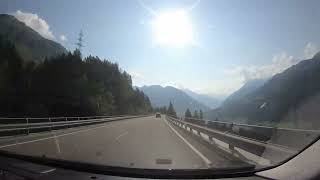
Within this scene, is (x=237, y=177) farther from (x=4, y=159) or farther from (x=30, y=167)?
(x=4, y=159)

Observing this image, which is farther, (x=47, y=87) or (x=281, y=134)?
(x=47, y=87)

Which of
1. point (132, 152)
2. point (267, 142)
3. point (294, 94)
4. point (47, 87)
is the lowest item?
point (132, 152)

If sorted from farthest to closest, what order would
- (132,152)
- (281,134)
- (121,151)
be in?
(121,151)
(132,152)
(281,134)

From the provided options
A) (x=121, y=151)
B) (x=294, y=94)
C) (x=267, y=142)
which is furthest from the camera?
(x=121, y=151)

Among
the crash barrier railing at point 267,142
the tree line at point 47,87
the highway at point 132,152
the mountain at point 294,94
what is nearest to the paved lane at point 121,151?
the highway at point 132,152

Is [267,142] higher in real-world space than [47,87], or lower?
lower

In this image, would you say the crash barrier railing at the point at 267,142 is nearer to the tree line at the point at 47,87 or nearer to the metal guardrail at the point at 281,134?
the metal guardrail at the point at 281,134

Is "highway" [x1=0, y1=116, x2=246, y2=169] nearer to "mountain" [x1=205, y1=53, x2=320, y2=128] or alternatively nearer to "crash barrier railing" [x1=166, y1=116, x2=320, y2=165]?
"crash barrier railing" [x1=166, y1=116, x2=320, y2=165]

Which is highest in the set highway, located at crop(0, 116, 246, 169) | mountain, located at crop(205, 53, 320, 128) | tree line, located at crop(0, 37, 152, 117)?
tree line, located at crop(0, 37, 152, 117)

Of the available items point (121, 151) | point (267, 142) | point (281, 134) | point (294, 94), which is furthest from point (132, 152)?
point (294, 94)

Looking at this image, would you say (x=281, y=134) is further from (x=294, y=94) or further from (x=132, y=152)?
(x=132, y=152)

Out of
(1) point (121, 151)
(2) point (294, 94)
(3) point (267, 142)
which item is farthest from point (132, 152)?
(2) point (294, 94)

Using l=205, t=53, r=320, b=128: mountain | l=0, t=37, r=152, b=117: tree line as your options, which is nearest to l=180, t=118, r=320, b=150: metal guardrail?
l=205, t=53, r=320, b=128: mountain

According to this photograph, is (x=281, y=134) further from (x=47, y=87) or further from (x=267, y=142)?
(x=47, y=87)
